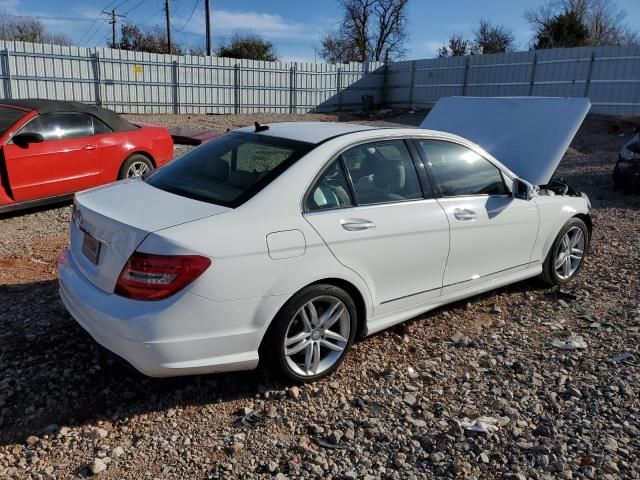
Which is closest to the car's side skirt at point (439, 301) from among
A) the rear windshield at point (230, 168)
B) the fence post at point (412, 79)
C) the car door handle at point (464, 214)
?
the car door handle at point (464, 214)

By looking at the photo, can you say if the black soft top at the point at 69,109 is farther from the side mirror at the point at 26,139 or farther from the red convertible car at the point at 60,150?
the side mirror at the point at 26,139

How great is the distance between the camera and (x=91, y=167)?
755 cm

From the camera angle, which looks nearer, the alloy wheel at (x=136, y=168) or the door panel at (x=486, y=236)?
the door panel at (x=486, y=236)

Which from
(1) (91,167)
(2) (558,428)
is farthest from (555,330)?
(1) (91,167)

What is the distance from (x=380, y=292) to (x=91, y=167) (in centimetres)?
535

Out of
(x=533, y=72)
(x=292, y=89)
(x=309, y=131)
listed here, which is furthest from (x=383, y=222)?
(x=292, y=89)

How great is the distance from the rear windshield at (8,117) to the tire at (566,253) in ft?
20.3

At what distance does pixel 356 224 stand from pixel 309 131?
86 cm

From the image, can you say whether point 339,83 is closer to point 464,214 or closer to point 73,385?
point 464,214

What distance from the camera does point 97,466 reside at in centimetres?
270

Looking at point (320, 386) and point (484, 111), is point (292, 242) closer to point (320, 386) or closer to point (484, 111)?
point (320, 386)

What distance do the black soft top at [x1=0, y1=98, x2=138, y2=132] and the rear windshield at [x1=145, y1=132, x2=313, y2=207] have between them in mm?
4176

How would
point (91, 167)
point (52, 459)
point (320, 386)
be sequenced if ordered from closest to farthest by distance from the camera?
point (52, 459) → point (320, 386) → point (91, 167)

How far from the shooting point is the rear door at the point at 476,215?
4.07 metres
